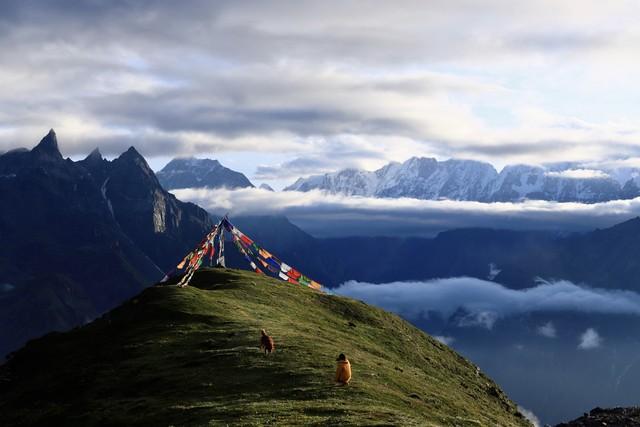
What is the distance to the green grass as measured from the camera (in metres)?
56.2

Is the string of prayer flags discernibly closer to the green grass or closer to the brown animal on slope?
the green grass

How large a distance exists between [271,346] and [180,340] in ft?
45.7

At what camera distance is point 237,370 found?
218 ft

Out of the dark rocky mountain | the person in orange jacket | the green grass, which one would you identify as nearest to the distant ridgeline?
the green grass

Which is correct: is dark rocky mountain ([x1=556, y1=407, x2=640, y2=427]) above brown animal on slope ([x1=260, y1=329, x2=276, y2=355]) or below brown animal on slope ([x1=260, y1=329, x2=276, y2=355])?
below

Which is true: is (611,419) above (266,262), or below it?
below

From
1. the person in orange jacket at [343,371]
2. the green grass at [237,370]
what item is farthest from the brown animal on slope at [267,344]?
the person in orange jacket at [343,371]

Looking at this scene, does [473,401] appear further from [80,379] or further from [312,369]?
[80,379]

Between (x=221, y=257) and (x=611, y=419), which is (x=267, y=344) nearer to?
(x=611, y=419)

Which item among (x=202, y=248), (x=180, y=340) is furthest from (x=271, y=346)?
(x=202, y=248)

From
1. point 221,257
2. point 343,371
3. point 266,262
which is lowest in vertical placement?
point 343,371

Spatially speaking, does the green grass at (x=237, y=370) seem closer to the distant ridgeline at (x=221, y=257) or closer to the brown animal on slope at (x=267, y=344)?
the brown animal on slope at (x=267, y=344)

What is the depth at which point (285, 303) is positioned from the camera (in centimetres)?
11356

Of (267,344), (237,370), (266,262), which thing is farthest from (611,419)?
(266,262)
